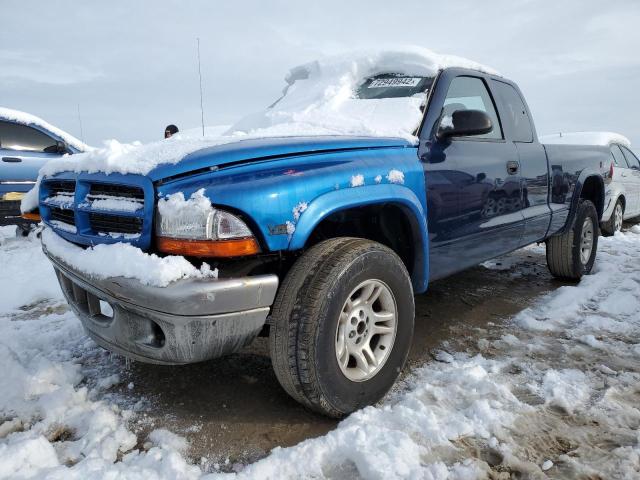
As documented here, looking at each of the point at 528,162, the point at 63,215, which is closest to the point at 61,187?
the point at 63,215

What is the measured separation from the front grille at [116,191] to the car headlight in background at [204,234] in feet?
0.59

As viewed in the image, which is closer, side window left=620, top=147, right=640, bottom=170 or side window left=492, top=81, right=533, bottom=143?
side window left=492, top=81, right=533, bottom=143

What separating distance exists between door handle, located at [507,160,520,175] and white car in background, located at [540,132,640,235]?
4399 mm

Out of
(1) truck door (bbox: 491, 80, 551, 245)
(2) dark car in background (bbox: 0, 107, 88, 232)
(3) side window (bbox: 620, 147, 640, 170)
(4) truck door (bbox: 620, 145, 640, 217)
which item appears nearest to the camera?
(1) truck door (bbox: 491, 80, 551, 245)

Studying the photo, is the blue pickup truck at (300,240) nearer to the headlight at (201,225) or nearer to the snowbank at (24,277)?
the headlight at (201,225)

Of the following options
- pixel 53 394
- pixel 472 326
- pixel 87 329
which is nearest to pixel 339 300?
pixel 87 329

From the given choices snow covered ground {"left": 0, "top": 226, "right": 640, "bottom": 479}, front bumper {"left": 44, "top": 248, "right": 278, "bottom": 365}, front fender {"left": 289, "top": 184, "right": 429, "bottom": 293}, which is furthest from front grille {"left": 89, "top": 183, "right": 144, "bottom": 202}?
snow covered ground {"left": 0, "top": 226, "right": 640, "bottom": 479}

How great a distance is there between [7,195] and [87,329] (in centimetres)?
537

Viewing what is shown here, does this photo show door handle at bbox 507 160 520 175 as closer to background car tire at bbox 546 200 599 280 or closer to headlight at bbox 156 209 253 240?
background car tire at bbox 546 200 599 280

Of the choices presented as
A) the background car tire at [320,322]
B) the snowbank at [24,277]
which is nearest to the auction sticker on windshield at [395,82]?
the background car tire at [320,322]

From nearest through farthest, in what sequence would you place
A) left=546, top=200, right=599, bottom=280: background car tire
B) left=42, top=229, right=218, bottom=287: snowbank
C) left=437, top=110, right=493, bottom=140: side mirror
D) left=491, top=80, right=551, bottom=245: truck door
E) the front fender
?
left=42, top=229, right=218, bottom=287: snowbank → the front fender → left=437, top=110, right=493, bottom=140: side mirror → left=491, top=80, right=551, bottom=245: truck door → left=546, top=200, right=599, bottom=280: background car tire

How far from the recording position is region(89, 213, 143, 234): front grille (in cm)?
190

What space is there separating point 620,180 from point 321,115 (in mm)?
6735

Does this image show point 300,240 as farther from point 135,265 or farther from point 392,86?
point 392,86
